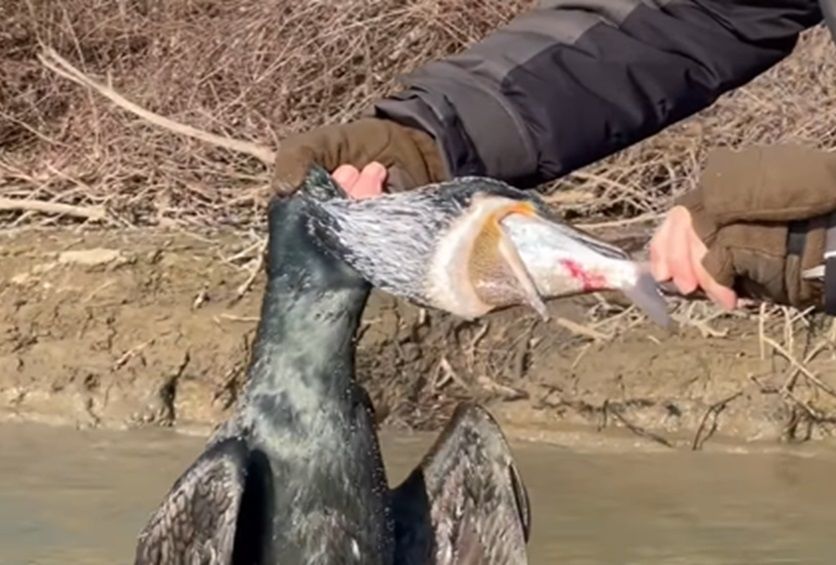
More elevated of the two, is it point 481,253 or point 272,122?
point 481,253

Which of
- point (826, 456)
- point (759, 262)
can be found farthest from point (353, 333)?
A: point (826, 456)

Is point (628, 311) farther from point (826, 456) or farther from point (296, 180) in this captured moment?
point (296, 180)

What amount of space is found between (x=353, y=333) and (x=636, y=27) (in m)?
0.76

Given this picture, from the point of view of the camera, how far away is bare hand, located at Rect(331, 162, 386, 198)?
3.67 meters

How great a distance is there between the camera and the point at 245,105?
9.71m

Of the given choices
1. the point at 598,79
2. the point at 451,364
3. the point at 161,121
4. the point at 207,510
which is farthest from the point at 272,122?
the point at 598,79

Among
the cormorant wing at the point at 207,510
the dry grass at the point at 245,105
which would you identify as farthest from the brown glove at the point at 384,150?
the dry grass at the point at 245,105

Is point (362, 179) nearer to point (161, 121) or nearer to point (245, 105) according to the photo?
point (161, 121)

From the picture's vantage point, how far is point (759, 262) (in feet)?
9.94

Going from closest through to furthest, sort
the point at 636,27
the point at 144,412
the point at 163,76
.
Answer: the point at 636,27
the point at 144,412
the point at 163,76

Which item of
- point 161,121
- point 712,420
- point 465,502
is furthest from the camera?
point 161,121

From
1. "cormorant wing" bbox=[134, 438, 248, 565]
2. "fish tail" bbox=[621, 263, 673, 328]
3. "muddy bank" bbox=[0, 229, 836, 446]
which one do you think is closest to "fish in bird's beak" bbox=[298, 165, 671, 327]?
"fish tail" bbox=[621, 263, 673, 328]

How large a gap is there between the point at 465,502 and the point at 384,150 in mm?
880

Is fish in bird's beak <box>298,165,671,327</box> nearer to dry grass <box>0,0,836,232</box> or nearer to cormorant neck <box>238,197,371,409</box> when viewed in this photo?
cormorant neck <box>238,197,371,409</box>
